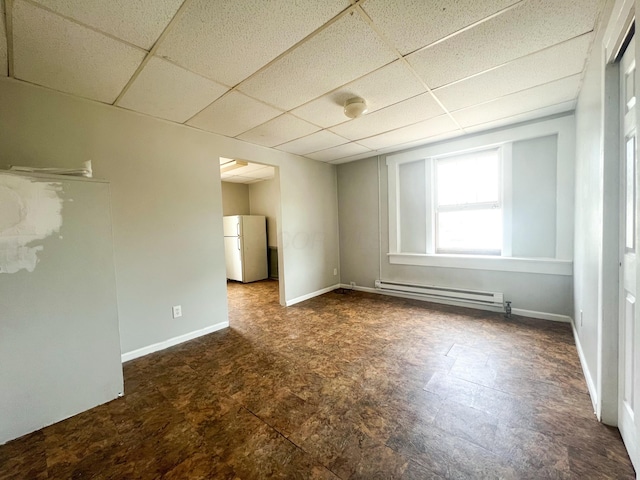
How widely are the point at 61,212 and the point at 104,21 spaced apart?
47.1 inches

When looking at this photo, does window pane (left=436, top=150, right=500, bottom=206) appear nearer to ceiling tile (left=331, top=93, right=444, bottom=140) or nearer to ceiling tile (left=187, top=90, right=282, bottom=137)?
→ ceiling tile (left=331, top=93, right=444, bottom=140)

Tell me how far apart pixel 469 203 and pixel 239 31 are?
11.4 ft

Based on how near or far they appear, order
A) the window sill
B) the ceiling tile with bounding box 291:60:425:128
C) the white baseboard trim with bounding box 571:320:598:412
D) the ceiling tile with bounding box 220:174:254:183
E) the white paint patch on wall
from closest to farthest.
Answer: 1. the white paint patch on wall
2. the white baseboard trim with bounding box 571:320:598:412
3. the ceiling tile with bounding box 291:60:425:128
4. the window sill
5. the ceiling tile with bounding box 220:174:254:183

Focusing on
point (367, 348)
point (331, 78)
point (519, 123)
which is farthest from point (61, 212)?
point (519, 123)

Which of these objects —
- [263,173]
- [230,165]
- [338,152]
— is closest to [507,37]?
[338,152]

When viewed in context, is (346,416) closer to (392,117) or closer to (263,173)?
(392,117)

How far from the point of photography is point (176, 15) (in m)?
1.38

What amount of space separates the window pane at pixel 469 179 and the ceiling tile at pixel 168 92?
3.26 metres

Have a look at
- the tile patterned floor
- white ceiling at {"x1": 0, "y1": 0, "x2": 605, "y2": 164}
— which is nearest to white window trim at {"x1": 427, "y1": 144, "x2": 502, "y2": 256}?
white ceiling at {"x1": 0, "y1": 0, "x2": 605, "y2": 164}

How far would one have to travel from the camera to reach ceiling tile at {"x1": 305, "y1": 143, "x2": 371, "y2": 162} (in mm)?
3842

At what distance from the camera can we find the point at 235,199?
6523 mm

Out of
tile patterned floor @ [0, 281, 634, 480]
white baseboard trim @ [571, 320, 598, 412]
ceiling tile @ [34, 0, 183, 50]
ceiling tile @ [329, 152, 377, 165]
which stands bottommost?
tile patterned floor @ [0, 281, 634, 480]

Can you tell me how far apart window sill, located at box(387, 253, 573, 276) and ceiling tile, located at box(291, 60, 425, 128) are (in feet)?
7.87

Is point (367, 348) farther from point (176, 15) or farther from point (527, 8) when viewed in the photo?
point (176, 15)
